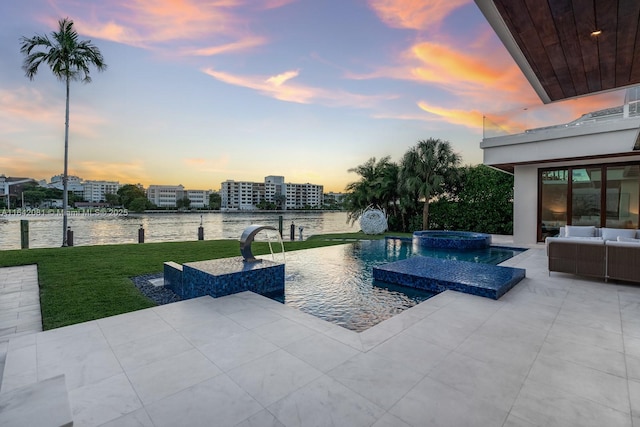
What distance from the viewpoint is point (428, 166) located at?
56.5ft

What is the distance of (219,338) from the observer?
3.40 m

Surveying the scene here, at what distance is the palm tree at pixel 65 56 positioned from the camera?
12.1m

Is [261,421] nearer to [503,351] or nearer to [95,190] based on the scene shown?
[503,351]

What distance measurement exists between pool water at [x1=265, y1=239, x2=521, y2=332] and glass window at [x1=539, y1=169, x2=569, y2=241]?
7.00 ft

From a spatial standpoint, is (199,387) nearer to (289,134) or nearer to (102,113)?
(102,113)

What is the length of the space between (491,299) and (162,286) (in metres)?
6.11

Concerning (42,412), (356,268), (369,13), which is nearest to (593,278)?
(356,268)

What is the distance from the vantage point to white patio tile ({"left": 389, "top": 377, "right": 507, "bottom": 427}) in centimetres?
210

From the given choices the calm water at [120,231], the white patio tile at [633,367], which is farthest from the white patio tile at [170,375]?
the calm water at [120,231]

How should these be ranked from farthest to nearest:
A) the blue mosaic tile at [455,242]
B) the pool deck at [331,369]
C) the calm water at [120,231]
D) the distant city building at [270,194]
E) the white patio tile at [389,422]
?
1. the distant city building at [270,194]
2. the calm water at [120,231]
3. the blue mosaic tile at [455,242]
4. the pool deck at [331,369]
5. the white patio tile at [389,422]

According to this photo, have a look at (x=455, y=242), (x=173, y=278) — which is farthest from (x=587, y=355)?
(x=455, y=242)

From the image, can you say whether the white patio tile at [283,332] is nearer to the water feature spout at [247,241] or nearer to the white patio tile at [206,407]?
the white patio tile at [206,407]

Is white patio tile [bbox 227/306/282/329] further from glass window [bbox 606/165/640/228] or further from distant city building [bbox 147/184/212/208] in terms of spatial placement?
distant city building [bbox 147/184/212/208]

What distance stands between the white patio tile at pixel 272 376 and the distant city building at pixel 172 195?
11741cm
